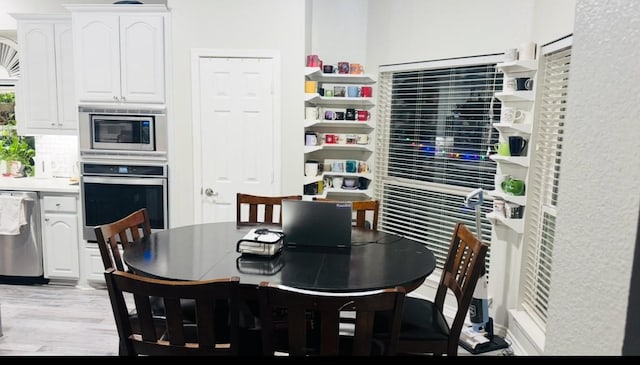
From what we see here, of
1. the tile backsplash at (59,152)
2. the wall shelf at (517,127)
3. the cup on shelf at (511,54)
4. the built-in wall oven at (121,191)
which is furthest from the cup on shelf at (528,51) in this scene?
the tile backsplash at (59,152)

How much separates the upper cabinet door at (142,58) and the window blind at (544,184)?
296cm

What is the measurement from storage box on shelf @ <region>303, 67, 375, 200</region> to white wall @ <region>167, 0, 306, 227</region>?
0.20 meters

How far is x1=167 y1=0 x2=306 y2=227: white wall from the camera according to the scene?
3.94 metres

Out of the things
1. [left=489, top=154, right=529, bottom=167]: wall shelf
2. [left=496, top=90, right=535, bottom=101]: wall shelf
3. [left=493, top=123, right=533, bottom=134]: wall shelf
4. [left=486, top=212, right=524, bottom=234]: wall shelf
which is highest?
[left=496, top=90, right=535, bottom=101]: wall shelf

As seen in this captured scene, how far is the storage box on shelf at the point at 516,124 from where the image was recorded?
3.11 metres

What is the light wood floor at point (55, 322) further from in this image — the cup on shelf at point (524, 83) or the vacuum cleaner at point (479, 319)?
the cup on shelf at point (524, 83)

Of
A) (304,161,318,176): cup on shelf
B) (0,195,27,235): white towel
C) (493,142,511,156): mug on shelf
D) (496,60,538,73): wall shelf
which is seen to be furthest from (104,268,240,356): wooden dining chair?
(0,195,27,235): white towel

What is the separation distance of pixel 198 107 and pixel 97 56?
37.5 inches

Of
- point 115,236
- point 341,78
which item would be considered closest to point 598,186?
point 115,236

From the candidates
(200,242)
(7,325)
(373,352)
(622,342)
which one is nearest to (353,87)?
(200,242)

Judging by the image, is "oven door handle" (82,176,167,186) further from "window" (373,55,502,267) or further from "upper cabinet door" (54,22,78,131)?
"window" (373,55,502,267)

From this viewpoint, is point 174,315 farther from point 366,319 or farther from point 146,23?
point 146,23

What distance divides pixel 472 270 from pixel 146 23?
329cm

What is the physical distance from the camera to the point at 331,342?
1700 mm
